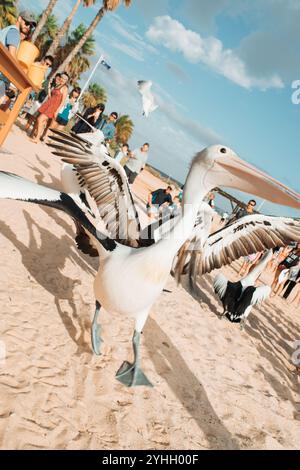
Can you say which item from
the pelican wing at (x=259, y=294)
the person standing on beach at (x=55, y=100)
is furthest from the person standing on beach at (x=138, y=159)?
the pelican wing at (x=259, y=294)

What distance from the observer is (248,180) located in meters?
2.21

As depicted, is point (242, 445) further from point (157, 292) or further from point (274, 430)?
point (157, 292)

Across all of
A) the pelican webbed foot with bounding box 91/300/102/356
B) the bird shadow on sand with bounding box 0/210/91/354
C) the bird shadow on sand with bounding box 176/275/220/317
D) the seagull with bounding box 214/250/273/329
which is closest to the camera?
the pelican webbed foot with bounding box 91/300/102/356

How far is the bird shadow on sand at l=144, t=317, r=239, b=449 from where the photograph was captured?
269 cm

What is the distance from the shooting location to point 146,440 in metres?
2.27

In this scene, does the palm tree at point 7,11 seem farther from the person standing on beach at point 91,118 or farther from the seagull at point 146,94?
the seagull at point 146,94

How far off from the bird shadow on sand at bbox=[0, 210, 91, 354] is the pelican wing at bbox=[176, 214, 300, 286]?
114 cm

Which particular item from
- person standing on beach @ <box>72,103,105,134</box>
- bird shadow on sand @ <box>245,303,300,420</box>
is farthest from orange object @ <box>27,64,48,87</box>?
bird shadow on sand @ <box>245,303,300,420</box>

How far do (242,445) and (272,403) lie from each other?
1.15 m

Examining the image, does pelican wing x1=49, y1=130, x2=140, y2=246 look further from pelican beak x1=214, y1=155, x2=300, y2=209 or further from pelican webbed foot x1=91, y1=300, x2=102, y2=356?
pelican beak x1=214, y1=155, x2=300, y2=209

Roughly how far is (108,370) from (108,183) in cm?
171

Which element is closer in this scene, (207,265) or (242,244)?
(242,244)

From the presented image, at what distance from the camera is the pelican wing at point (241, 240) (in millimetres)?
2977

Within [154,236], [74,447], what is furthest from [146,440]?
[154,236]
